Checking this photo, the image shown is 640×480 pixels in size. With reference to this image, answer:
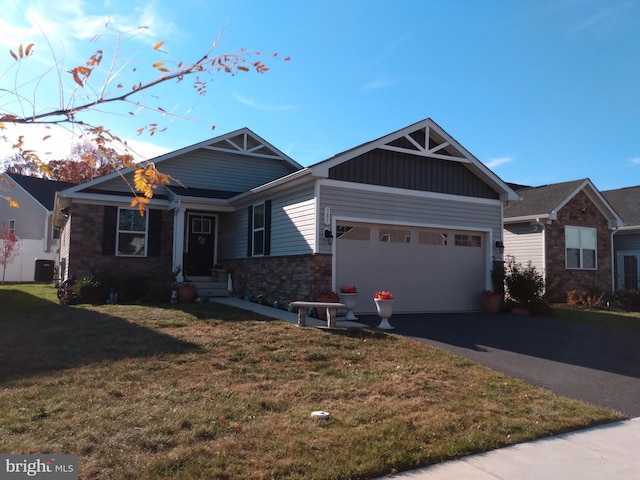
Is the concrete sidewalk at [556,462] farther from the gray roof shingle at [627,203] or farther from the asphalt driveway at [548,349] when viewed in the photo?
the gray roof shingle at [627,203]

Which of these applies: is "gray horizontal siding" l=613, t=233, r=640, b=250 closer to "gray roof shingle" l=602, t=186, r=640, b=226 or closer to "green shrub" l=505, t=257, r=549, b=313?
Result: "gray roof shingle" l=602, t=186, r=640, b=226

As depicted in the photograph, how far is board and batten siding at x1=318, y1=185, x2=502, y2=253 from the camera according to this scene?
11867mm

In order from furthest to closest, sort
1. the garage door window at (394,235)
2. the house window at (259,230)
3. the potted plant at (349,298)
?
the house window at (259,230) → the garage door window at (394,235) → the potted plant at (349,298)

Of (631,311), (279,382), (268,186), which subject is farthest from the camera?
(631,311)

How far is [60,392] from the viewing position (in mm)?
5652

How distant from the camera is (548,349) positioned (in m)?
9.15

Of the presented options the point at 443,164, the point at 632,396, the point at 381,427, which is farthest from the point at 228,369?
the point at 443,164

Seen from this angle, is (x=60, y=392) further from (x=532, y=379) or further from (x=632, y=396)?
(x=632, y=396)

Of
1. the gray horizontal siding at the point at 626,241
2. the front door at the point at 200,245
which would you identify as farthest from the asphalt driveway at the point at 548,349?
the gray horizontal siding at the point at 626,241

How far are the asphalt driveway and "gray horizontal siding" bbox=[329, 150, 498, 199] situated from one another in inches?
133

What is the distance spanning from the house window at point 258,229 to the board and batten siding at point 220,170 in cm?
294

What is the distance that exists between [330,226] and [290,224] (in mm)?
1420

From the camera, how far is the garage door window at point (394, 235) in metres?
12.7

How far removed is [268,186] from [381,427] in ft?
29.9
